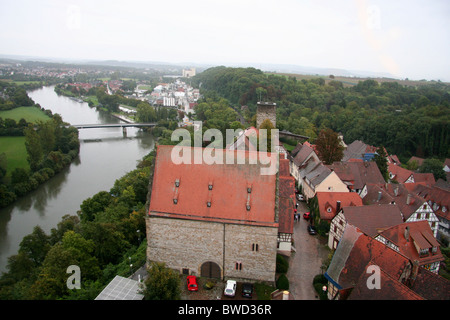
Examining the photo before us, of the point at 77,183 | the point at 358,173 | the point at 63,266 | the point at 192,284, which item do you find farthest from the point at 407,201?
the point at 77,183

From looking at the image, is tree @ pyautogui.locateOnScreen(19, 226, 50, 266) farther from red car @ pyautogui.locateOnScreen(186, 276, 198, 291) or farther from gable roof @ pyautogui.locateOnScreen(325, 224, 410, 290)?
gable roof @ pyautogui.locateOnScreen(325, 224, 410, 290)

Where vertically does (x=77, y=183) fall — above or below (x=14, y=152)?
below

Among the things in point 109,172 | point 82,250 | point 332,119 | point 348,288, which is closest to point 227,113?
point 332,119

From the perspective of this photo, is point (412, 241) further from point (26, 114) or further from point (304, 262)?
point (26, 114)

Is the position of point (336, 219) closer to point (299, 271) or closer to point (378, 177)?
point (299, 271)

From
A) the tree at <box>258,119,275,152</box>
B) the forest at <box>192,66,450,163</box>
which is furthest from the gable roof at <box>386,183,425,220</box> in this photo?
the forest at <box>192,66,450,163</box>

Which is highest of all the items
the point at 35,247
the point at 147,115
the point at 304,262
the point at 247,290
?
the point at 147,115
